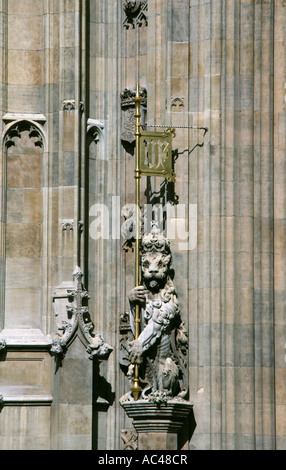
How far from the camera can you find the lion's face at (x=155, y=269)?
78.1 feet

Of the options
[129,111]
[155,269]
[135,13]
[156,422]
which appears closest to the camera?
[156,422]

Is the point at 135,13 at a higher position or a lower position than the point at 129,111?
higher

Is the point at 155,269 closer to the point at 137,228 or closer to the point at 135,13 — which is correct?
the point at 137,228

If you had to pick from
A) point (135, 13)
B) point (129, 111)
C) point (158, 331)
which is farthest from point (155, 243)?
point (135, 13)

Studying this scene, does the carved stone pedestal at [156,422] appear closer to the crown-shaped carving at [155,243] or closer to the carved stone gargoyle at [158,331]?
the carved stone gargoyle at [158,331]

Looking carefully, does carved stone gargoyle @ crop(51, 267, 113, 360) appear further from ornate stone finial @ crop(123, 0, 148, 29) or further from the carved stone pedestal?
ornate stone finial @ crop(123, 0, 148, 29)

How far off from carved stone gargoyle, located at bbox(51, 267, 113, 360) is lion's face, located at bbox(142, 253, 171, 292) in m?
0.77

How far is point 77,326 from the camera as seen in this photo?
77.7ft

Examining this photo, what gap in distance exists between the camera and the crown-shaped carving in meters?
23.8

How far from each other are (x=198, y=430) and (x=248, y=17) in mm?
5118

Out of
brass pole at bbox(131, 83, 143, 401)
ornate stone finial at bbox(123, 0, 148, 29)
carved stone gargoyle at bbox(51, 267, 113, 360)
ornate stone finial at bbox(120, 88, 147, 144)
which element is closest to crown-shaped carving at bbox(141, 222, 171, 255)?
brass pole at bbox(131, 83, 143, 401)

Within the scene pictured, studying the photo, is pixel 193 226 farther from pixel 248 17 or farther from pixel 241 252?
pixel 248 17

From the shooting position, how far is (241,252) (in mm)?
23969

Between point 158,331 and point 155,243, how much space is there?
3.52 feet
